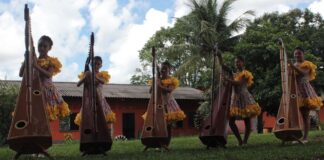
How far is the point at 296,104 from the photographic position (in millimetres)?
8055

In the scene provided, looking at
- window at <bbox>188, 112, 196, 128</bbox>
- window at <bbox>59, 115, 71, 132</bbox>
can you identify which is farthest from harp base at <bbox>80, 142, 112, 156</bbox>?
window at <bbox>188, 112, 196, 128</bbox>

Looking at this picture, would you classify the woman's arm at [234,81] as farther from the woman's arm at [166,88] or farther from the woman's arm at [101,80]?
the woman's arm at [101,80]

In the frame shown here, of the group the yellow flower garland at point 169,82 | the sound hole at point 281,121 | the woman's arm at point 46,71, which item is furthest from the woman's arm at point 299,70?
Answer: the woman's arm at point 46,71

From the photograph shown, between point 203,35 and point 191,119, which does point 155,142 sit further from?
point 191,119

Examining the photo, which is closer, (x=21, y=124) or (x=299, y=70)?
(x=21, y=124)

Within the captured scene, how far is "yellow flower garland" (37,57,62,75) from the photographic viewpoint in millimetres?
7496

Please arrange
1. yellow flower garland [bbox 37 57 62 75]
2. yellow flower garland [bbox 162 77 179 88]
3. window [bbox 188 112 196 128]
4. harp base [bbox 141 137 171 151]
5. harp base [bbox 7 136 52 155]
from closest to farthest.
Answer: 1. harp base [bbox 7 136 52 155]
2. yellow flower garland [bbox 37 57 62 75]
3. harp base [bbox 141 137 171 151]
4. yellow flower garland [bbox 162 77 179 88]
5. window [bbox 188 112 196 128]

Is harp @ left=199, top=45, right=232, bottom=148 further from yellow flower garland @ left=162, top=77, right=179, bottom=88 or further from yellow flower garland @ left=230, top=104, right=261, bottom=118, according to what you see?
yellow flower garland @ left=162, top=77, right=179, bottom=88

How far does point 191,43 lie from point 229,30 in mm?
2456

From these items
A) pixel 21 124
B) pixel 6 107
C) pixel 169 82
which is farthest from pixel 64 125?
pixel 21 124

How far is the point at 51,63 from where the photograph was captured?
24.9 ft

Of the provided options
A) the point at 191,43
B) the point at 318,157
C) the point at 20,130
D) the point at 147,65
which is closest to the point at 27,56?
the point at 20,130

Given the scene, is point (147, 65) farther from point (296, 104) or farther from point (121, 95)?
point (296, 104)

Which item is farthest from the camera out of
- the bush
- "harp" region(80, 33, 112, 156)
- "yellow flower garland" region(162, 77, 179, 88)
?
the bush
